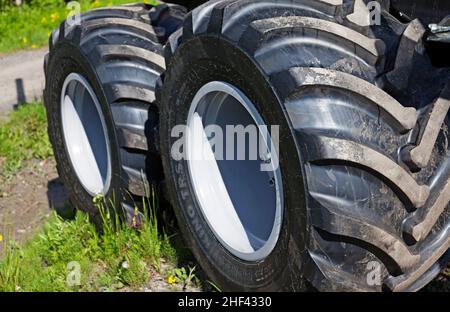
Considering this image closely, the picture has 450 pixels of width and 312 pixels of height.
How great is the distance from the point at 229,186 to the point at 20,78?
594 centimetres

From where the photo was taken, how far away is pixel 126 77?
11.5ft

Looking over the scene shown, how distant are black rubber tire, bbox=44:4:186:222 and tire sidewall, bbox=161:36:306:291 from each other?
0.27m

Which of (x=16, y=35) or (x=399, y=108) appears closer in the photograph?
(x=399, y=108)

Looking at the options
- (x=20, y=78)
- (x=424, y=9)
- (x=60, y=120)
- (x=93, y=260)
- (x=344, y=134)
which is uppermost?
(x=424, y=9)

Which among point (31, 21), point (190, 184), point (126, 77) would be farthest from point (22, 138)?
point (31, 21)

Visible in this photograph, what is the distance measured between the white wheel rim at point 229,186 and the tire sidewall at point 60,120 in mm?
563

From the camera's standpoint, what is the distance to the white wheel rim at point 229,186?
3.03 metres

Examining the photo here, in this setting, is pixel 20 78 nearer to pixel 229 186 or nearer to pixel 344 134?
pixel 229 186

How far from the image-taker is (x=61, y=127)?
4.17 metres

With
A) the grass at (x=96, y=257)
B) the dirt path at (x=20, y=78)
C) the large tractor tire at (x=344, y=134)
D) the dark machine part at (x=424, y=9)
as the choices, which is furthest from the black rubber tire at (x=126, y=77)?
the dirt path at (x=20, y=78)

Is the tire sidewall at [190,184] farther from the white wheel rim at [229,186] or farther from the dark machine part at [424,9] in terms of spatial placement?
the dark machine part at [424,9]
